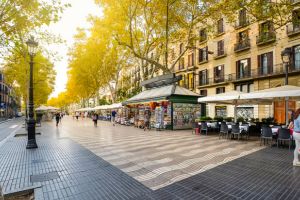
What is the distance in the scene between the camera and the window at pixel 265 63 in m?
21.8

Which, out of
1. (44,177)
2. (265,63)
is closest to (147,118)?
(44,177)

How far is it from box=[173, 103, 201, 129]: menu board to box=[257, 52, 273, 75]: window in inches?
413

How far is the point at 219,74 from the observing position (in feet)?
92.5

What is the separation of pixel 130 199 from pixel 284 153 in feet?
21.7

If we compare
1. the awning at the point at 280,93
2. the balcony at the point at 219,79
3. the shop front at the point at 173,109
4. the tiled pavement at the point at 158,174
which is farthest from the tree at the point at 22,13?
the balcony at the point at 219,79

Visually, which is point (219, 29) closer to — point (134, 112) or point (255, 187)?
point (134, 112)

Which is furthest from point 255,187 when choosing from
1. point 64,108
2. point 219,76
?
point 64,108

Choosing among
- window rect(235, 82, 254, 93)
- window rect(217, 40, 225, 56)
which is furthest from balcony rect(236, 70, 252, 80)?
window rect(217, 40, 225, 56)

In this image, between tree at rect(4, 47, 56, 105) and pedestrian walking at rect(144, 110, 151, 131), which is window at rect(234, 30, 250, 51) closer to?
pedestrian walking at rect(144, 110, 151, 131)

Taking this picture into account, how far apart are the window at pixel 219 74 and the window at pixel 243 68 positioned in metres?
2.34

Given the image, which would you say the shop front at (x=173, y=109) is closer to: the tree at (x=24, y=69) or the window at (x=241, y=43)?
→ the tree at (x=24, y=69)

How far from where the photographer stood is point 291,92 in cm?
788

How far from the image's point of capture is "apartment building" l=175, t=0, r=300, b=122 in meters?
20.0

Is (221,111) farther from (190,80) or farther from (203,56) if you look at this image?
(203,56)
